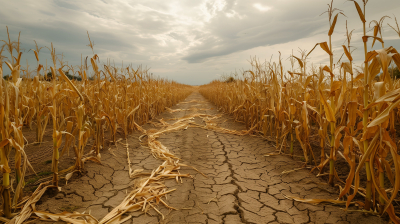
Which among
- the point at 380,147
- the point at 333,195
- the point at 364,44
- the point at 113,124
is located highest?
the point at 364,44

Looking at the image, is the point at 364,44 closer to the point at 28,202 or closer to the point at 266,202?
the point at 266,202

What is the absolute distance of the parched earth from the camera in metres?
1.81

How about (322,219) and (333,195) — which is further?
(333,195)

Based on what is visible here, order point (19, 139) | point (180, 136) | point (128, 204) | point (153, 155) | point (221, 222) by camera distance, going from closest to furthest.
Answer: point (19, 139), point (221, 222), point (128, 204), point (153, 155), point (180, 136)

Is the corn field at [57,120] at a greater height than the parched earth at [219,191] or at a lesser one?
greater

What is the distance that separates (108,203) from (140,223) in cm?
52

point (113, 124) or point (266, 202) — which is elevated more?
point (113, 124)

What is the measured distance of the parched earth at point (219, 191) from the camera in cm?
181

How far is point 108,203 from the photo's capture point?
2039 millimetres

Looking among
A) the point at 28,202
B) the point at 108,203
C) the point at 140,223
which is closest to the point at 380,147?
the point at 140,223

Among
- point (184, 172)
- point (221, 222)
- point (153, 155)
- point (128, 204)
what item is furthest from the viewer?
point (153, 155)

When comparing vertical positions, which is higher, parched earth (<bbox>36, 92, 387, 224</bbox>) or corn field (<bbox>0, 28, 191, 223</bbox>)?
corn field (<bbox>0, 28, 191, 223</bbox>)

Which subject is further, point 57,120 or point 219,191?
point 57,120

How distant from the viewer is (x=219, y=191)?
7.42 ft
